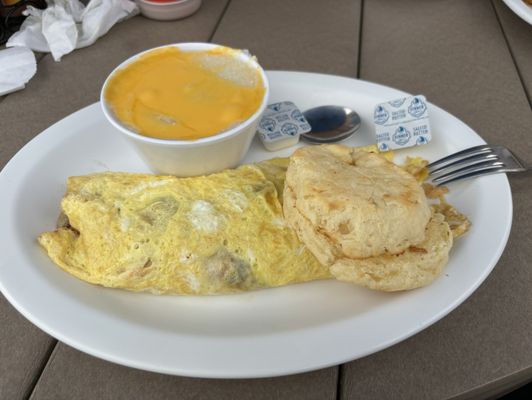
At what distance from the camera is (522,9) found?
5.70ft

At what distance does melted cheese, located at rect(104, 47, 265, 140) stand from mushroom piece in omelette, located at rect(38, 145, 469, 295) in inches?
5.0

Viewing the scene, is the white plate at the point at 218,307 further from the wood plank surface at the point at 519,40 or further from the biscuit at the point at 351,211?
the wood plank surface at the point at 519,40

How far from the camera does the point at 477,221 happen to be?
1.02 meters

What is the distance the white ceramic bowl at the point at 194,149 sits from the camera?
3.50ft

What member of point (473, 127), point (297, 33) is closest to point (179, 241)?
point (473, 127)

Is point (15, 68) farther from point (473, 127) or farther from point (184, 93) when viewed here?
point (473, 127)

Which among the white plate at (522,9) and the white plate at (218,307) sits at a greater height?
the white plate at (522,9)

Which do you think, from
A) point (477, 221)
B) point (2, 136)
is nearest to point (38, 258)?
point (2, 136)

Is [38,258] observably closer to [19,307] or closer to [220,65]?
[19,307]

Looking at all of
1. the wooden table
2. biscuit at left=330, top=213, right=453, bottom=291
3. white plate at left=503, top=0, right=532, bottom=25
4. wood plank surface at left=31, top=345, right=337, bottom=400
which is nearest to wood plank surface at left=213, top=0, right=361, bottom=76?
the wooden table

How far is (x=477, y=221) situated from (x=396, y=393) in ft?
1.32

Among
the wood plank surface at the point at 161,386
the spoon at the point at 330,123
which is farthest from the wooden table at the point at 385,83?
the spoon at the point at 330,123

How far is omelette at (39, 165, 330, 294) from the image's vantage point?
0.96 meters

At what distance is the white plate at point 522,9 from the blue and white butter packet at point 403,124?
0.76m
